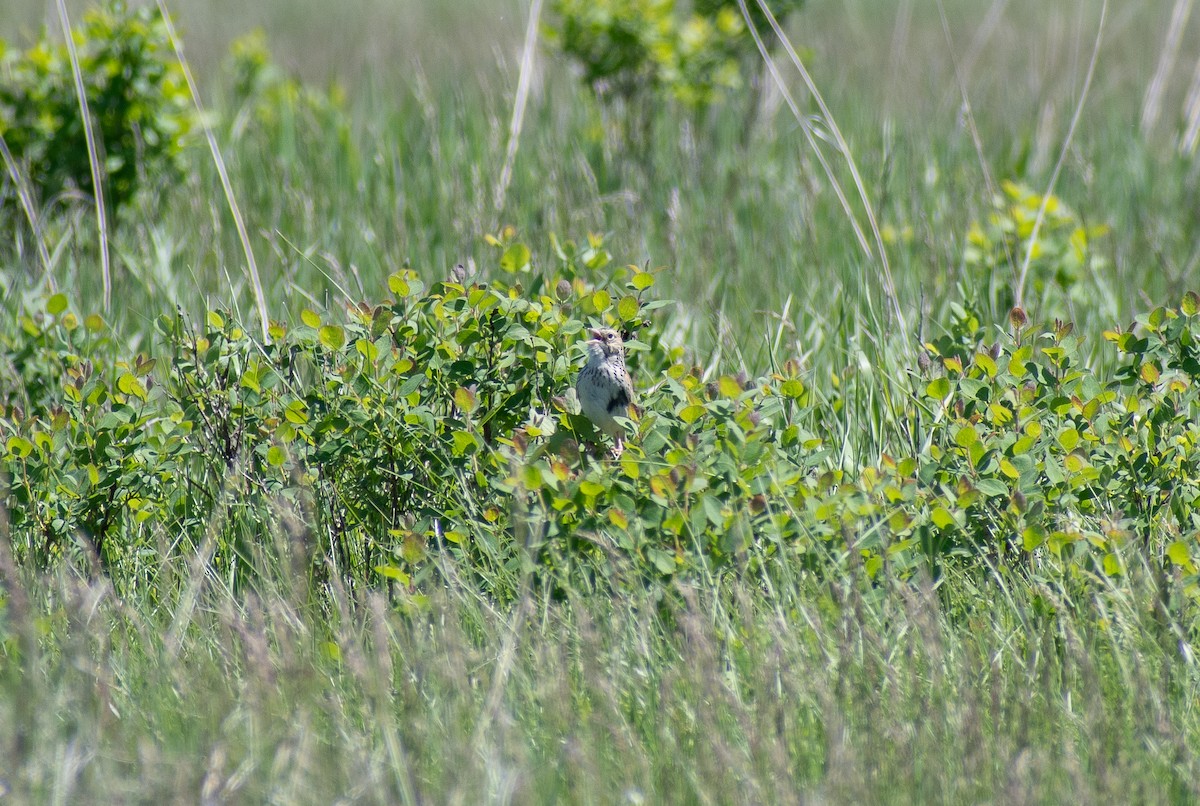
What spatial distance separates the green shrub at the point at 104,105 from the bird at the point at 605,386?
2855mm

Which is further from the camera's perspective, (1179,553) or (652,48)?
(652,48)

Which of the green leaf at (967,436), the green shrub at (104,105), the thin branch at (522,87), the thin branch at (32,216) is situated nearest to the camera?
the green leaf at (967,436)

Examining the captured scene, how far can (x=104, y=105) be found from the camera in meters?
4.79

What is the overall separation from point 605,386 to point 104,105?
3.22 meters

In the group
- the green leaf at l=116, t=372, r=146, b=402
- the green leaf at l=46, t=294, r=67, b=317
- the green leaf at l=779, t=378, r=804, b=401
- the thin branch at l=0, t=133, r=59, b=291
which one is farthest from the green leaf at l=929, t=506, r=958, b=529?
the thin branch at l=0, t=133, r=59, b=291

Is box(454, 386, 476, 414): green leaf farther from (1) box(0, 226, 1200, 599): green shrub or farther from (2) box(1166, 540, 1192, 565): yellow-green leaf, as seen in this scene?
(2) box(1166, 540, 1192, 565): yellow-green leaf

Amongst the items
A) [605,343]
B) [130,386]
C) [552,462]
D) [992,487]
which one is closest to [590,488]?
[552,462]

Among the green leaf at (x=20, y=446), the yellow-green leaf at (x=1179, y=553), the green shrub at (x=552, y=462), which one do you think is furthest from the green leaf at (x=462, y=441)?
the yellow-green leaf at (x=1179, y=553)

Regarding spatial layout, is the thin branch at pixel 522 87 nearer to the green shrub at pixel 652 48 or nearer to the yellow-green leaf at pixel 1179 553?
the green shrub at pixel 652 48

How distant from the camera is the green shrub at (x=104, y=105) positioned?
4.70 meters

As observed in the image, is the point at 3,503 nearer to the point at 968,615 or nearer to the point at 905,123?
the point at 968,615

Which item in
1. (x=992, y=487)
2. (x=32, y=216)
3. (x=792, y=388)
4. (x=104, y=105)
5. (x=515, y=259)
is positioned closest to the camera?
(x=992, y=487)

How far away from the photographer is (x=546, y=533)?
231cm

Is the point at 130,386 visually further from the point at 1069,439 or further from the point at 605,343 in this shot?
the point at 1069,439
